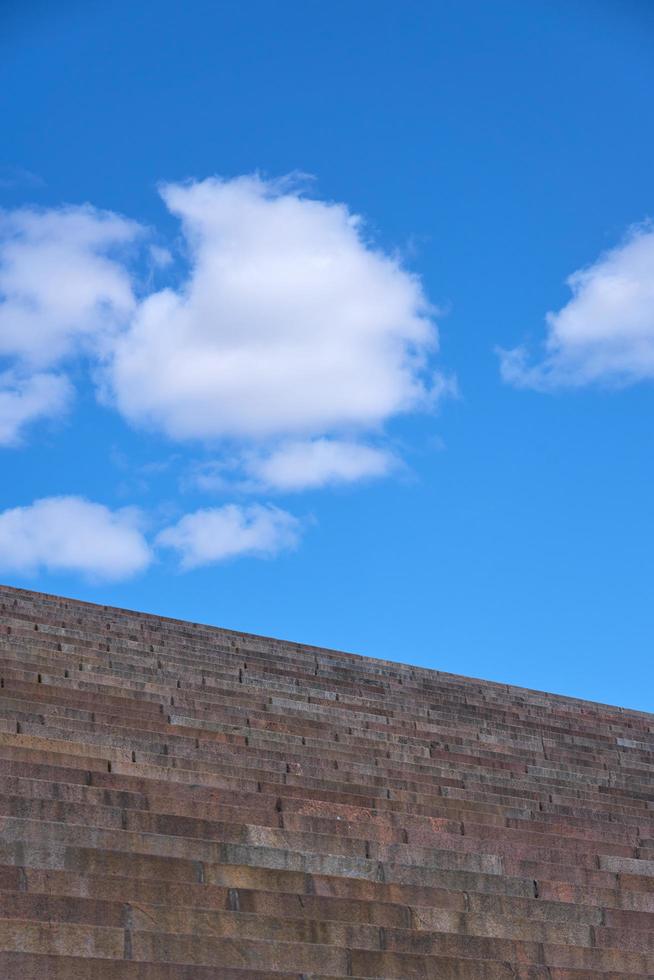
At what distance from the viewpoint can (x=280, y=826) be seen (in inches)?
381

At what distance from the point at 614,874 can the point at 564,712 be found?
713 cm

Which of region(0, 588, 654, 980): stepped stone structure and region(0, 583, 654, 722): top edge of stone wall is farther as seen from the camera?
region(0, 583, 654, 722): top edge of stone wall

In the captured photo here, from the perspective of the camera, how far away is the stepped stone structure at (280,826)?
754 cm

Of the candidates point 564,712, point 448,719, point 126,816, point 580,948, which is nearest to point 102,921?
point 126,816

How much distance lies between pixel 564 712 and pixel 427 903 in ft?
29.6

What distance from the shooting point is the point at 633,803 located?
13859 mm

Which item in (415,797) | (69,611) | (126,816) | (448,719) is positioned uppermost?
(69,611)

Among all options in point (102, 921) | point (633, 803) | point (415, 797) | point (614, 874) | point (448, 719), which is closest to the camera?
point (102, 921)

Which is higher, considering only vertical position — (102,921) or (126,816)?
(126,816)

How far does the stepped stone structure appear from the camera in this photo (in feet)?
24.7

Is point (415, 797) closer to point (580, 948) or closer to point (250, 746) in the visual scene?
point (250, 746)

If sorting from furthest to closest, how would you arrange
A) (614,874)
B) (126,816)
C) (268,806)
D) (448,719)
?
(448,719) < (614,874) < (268,806) < (126,816)

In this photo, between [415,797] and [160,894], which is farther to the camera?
[415,797]

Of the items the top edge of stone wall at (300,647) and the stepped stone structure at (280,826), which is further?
the top edge of stone wall at (300,647)
